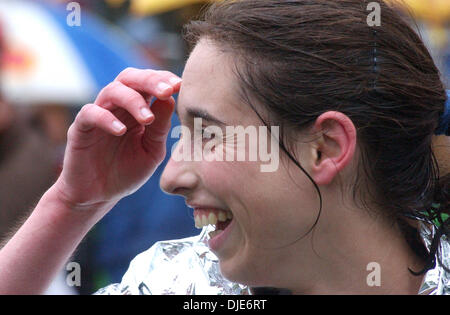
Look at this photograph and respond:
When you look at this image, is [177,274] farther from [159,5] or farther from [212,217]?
[159,5]

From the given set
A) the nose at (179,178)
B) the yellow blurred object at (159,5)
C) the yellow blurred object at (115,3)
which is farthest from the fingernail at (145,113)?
the yellow blurred object at (115,3)

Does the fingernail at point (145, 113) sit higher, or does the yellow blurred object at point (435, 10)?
the yellow blurred object at point (435, 10)

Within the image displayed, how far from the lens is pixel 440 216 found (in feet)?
5.13

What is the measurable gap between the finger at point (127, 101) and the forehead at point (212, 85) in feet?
0.25

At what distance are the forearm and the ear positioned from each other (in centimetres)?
56

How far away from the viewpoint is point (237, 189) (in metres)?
1.41

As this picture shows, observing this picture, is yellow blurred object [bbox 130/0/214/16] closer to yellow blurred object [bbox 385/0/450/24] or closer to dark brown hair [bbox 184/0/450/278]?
yellow blurred object [bbox 385/0/450/24]

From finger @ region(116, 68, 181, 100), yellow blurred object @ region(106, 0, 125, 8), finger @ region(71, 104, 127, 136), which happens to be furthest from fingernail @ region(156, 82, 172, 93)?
yellow blurred object @ region(106, 0, 125, 8)

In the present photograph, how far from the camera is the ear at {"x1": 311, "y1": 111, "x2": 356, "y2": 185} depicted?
4.62 ft

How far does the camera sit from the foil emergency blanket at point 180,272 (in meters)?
1.65

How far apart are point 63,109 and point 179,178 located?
91.3 inches

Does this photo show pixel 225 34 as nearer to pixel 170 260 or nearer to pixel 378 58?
pixel 378 58

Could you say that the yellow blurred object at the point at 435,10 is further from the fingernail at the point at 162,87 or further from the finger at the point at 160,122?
the fingernail at the point at 162,87
